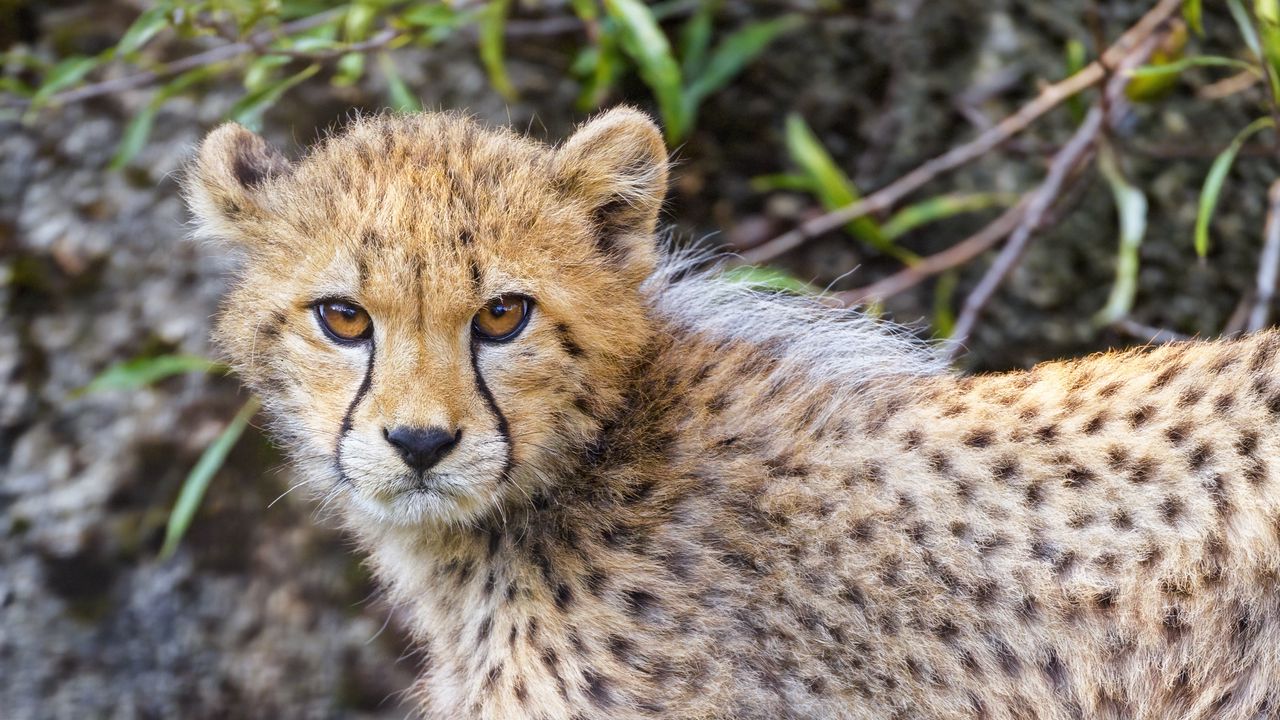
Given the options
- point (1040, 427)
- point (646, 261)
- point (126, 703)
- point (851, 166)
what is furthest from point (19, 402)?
point (1040, 427)

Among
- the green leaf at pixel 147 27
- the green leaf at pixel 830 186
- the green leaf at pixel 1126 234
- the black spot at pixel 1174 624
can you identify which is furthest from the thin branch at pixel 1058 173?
the green leaf at pixel 147 27

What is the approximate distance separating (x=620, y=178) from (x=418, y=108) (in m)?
1.54

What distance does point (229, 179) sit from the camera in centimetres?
268

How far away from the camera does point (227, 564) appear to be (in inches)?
171

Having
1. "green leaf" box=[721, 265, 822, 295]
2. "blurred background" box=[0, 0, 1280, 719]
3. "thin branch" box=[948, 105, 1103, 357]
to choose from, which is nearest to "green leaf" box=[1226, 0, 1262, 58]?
"blurred background" box=[0, 0, 1280, 719]

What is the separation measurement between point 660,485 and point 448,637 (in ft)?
1.82

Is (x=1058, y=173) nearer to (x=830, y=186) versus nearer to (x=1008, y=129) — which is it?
(x=1008, y=129)

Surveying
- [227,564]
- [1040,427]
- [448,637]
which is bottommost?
[227,564]

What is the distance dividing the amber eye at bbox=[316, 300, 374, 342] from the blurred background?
1395 millimetres

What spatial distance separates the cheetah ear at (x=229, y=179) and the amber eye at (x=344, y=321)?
36 cm

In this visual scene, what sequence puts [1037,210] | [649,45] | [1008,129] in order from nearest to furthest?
1. [649,45]
2. [1037,210]
3. [1008,129]

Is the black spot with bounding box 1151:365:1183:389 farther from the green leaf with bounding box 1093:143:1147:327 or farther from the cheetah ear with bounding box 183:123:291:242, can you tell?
the cheetah ear with bounding box 183:123:291:242

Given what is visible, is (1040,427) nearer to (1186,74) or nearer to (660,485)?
(660,485)

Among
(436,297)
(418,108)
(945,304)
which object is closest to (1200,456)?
(436,297)
